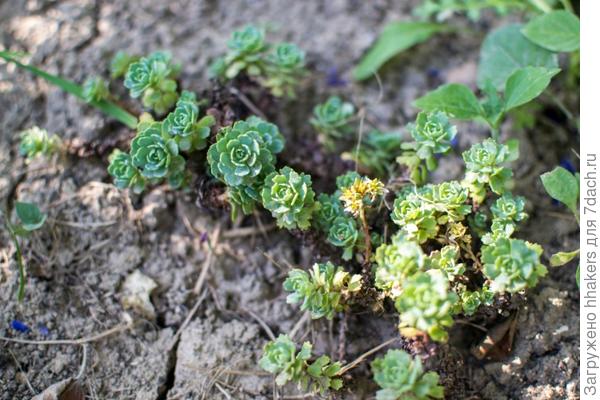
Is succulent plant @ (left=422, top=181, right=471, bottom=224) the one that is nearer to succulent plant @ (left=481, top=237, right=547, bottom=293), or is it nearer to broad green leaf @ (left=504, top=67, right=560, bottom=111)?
succulent plant @ (left=481, top=237, right=547, bottom=293)

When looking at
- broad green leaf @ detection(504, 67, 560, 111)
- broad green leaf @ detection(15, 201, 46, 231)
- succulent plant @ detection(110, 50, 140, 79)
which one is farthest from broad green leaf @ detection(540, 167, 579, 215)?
broad green leaf @ detection(15, 201, 46, 231)

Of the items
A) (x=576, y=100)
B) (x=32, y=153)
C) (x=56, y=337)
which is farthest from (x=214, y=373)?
(x=576, y=100)

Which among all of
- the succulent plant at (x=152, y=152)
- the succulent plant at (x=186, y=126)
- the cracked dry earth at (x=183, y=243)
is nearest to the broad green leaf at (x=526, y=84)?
the cracked dry earth at (x=183, y=243)

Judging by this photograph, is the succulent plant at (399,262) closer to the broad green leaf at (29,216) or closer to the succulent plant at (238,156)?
the succulent plant at (238,156)

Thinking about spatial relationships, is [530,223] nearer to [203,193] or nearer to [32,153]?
[203,193]

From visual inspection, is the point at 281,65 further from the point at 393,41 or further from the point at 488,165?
the point at 488,165
